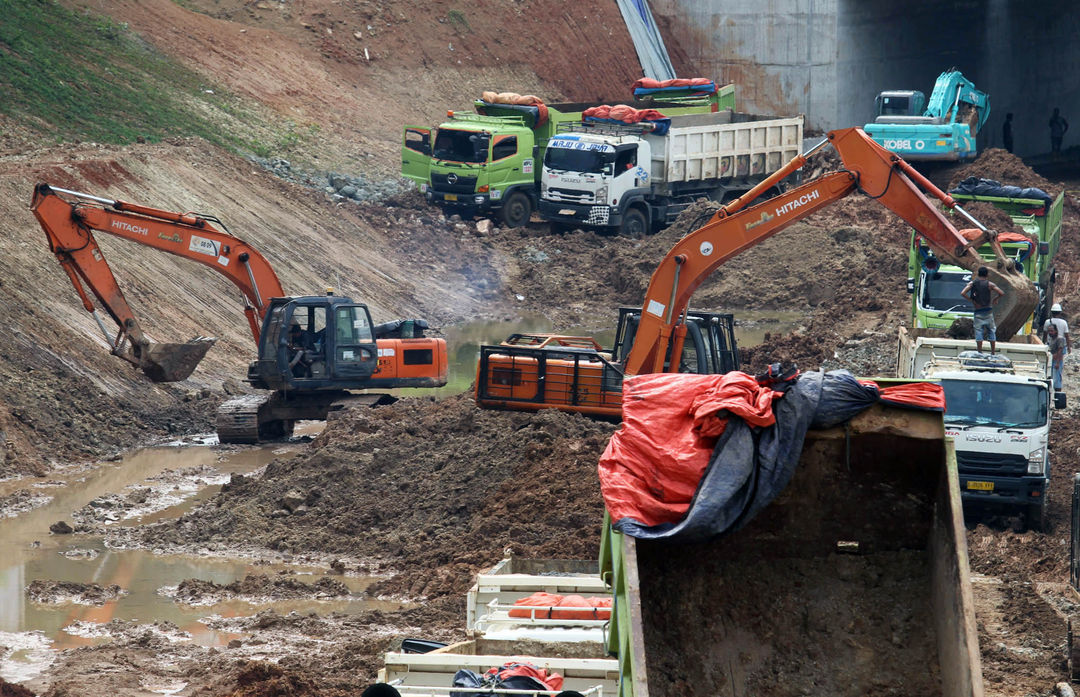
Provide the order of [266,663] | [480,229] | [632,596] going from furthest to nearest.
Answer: [480,229] < [266,663] < [632,596]

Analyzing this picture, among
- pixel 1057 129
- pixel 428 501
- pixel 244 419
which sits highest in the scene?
pixel 1057 129

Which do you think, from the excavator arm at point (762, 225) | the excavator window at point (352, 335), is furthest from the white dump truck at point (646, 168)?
the excavator arm at point (762, 225)

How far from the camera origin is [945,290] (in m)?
21.9

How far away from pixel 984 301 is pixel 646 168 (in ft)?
62.6

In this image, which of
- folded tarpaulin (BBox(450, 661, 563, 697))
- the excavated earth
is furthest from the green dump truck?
folded tarpaulin (BBox(450, 661, 563, 697))

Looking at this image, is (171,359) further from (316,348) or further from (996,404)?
(996,404)

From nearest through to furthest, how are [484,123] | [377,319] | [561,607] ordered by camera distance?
1. [561,607]
2. [377,319]
3. [484,123]

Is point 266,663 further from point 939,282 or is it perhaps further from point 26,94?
A: point 26,94

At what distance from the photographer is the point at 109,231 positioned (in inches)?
840

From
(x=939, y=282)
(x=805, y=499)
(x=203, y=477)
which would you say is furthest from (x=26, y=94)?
(x=805, y=499)

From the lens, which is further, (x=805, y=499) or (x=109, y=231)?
(x=109, y=231)

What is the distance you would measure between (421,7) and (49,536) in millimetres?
35599

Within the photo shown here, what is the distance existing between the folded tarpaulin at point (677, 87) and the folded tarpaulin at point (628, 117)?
166 inches

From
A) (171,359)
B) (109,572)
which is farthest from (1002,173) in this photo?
(109,572)
